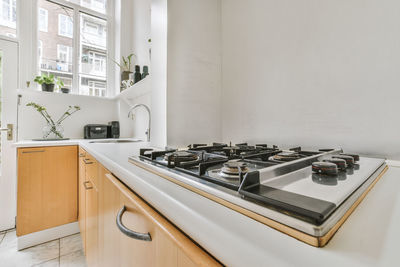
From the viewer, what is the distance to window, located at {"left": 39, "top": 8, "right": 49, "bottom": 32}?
2.24 m

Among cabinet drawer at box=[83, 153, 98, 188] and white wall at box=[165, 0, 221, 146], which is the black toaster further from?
white wall at box=[165, 0, 221, 146]

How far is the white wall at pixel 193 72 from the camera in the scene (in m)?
→ 1.13

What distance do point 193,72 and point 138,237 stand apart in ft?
3.34

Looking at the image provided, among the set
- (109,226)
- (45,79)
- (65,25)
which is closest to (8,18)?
(65,25)

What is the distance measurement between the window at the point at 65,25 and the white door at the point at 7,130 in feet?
2.01

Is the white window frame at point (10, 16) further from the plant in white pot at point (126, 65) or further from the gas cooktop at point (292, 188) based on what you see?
the gas cooktop at point (292, 188)

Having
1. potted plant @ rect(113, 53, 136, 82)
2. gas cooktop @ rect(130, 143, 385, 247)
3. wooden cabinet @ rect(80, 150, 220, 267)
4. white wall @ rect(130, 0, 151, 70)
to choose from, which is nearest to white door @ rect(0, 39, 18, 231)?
potted plant @ rect(113, 53, 136, 82)

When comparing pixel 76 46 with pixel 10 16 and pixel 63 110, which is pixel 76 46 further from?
pixel 63 110

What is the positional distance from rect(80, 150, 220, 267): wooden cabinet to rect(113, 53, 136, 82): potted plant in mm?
1871

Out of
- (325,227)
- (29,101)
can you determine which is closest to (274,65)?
(325,227)

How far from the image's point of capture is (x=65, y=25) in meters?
2.45

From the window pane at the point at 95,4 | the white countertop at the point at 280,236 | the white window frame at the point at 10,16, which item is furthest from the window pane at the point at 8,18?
the white countertop at the point at 280,236

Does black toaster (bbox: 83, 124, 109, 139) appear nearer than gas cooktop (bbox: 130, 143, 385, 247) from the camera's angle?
No

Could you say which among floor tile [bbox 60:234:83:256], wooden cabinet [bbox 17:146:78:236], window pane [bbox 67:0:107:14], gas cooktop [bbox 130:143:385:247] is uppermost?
window pane [bbox 67:0:107:14]
